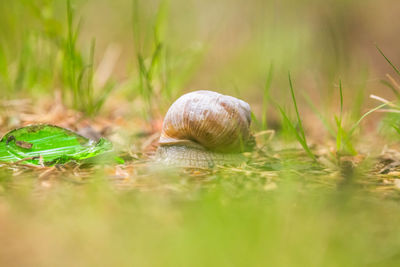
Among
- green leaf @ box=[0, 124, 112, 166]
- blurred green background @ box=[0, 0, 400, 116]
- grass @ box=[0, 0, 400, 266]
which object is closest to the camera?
grass @ box=[0, 0, 400, 266]

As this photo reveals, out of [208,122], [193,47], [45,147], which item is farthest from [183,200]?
[193,47]

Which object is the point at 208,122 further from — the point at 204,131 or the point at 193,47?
the point at 193,47

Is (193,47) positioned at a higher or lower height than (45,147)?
higher

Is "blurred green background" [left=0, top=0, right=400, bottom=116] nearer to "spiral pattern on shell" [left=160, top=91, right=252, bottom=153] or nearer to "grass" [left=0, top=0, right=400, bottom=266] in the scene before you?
"grass" [left=0, top=0, right=400, bottom=266]

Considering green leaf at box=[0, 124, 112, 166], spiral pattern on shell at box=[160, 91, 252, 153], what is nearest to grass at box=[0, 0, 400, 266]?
green leaf at box=[0, 124, 112, 166]

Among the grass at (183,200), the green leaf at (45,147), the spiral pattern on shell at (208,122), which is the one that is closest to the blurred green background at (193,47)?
the grass at (183,200)

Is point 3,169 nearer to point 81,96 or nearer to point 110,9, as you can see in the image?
point 81,96
